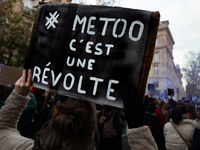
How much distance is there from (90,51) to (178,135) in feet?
9.26

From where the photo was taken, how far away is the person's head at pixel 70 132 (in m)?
1.36

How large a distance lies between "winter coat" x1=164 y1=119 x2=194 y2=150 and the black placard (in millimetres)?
2507

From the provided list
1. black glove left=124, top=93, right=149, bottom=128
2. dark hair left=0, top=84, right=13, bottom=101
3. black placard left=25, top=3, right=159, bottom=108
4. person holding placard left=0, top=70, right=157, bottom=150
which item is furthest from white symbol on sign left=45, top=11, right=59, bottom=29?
dark hair left=0, top=84, right=13, bottom=101

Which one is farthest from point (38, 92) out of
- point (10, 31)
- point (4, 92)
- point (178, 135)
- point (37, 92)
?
point (10, 31)

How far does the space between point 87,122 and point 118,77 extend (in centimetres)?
51

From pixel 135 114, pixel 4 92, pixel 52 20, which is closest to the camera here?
pixel 135 114

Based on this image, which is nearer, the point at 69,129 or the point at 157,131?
the point at 69,129

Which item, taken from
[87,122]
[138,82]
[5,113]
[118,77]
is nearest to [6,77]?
[5,113]

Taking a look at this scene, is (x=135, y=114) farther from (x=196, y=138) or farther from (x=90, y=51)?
(x=196, y=138)

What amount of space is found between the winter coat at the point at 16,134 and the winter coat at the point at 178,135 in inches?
100

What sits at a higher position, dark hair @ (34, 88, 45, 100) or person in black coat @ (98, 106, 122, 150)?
dark hair @ (34, 88, 45, 100)

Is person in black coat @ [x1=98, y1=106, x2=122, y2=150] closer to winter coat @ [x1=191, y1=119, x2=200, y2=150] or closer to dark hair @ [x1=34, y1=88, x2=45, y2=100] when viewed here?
winter coat @ [x1=191, y1=119, x2=200, y2=150]

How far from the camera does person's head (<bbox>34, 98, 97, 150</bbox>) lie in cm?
136

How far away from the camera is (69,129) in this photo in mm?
1396
